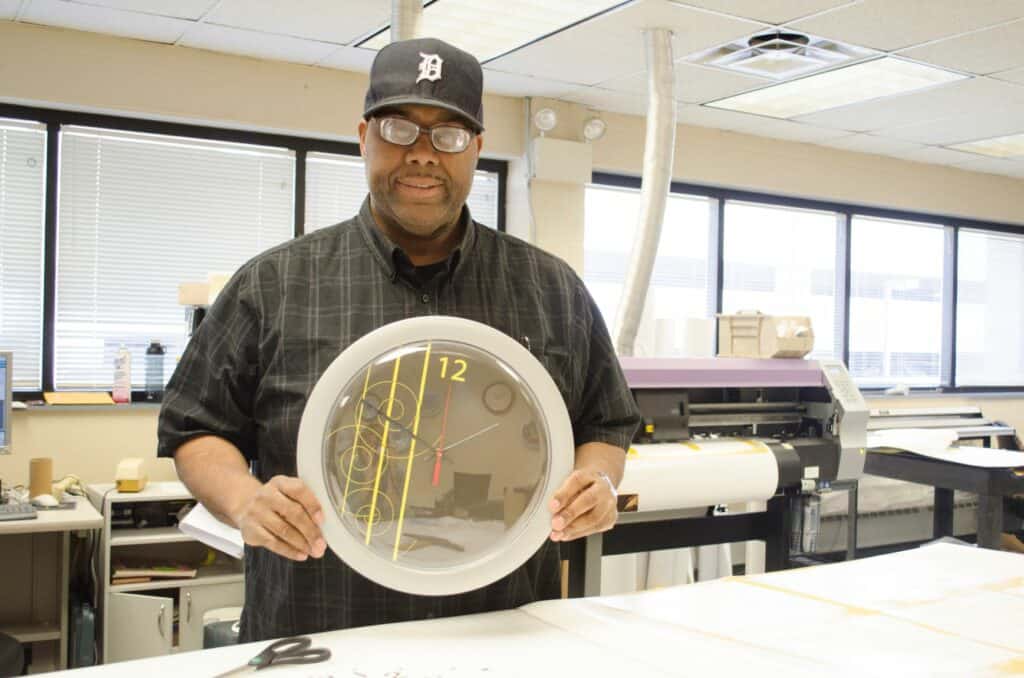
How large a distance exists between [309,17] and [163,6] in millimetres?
545

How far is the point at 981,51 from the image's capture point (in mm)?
4074

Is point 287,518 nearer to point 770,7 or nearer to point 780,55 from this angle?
point 770,7

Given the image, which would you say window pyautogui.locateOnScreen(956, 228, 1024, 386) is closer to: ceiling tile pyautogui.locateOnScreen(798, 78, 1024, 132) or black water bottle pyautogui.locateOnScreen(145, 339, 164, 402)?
ceiling tile pyautogui.locateOnScreen(798, 78, 1024, 132)

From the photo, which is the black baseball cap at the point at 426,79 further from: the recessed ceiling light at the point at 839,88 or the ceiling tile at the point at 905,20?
the recessed ceiling light at the point at 839,88

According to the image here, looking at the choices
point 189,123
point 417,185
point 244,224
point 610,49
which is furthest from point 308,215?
point 417,185

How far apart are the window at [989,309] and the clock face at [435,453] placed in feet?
21.7

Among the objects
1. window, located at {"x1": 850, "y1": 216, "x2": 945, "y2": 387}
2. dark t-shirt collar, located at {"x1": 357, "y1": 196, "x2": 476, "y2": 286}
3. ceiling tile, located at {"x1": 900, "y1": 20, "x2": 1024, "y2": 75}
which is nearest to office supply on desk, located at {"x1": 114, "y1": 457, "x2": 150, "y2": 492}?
dark t-shirt collar, located at {"x1": 357, "y1": 196, "x2": 476, "y2": 286}

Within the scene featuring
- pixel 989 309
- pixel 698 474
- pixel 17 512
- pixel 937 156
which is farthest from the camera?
pixel 989 309

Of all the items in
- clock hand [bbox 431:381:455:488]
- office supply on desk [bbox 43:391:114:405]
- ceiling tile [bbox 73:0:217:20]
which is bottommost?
office supply on desk [bbox 43:391:114:405]

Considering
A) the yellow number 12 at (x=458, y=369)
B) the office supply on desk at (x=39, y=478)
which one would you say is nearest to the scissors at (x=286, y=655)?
the yellow number 12 at (x=458, y=369)

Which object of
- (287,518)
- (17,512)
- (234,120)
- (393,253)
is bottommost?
(17,512)

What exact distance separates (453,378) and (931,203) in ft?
20.4

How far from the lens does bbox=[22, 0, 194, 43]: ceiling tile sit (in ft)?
12.0

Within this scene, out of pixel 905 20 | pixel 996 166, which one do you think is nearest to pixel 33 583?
pixel 905 20
